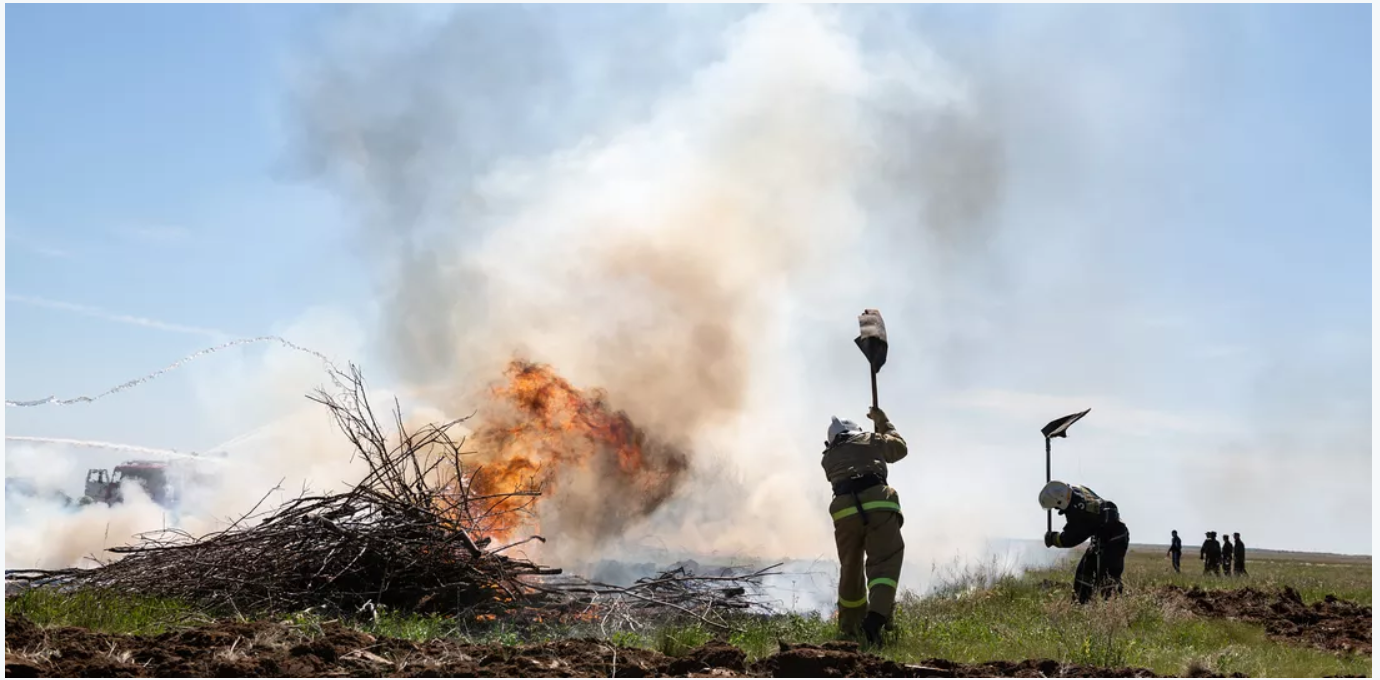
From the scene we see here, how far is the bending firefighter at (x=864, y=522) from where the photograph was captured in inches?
392

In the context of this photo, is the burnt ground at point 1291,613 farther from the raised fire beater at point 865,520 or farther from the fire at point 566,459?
the fire at point 566,459

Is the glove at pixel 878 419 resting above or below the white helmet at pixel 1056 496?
above

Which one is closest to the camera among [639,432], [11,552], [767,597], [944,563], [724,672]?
[724,672]

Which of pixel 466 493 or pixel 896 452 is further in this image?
pixel 466 493

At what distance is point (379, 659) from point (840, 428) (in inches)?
194

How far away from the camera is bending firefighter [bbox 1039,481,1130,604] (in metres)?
13.8

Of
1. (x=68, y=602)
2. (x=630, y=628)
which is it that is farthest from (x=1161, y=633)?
(x=68, y=602)

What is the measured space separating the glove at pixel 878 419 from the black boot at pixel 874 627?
179cm

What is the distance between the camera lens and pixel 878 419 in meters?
10.7

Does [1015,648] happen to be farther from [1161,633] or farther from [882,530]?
[1161,633]

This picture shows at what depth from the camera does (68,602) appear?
29.1 feet

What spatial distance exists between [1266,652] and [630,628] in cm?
589

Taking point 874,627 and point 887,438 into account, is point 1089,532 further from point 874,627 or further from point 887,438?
point 874,627

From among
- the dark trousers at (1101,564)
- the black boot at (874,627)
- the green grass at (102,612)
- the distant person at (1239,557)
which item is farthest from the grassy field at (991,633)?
the distant person at (1239,557)
